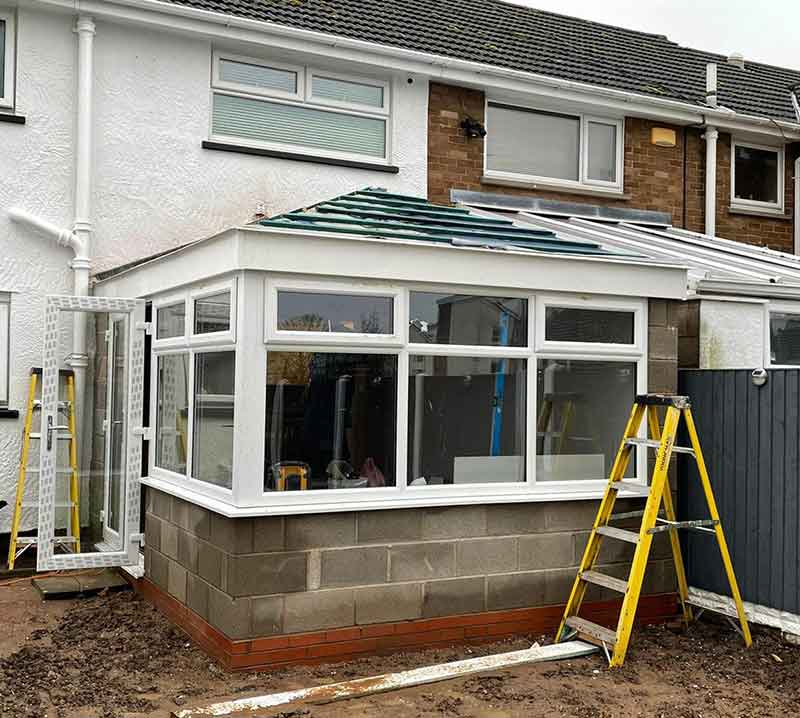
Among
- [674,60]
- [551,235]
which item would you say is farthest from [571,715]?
[674,60]

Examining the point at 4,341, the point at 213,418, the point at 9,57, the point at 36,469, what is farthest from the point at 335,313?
the point at 9,57

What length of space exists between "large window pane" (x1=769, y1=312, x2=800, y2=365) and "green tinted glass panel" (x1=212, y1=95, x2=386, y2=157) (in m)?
4.39

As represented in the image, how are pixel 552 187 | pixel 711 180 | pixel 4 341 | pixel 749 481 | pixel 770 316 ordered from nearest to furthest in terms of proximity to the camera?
pixel 749 481 → pixel 770 316 → pixel 4 341 → pixel 552 187 → pixel 711 180

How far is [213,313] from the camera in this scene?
6.48 metres

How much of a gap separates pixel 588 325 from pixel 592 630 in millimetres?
2099

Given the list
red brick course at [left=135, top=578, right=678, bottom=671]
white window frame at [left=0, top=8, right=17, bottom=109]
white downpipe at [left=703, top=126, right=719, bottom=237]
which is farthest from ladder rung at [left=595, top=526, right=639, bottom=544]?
white downpipe at [left=703, top=126, right=719, bottom=237]

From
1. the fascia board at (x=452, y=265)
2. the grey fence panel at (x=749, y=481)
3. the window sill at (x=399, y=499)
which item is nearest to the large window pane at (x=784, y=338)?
the grey fence panel at (x=749, y=481)

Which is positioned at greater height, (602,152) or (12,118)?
(602,152)

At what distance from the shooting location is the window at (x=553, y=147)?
11281 millimetres

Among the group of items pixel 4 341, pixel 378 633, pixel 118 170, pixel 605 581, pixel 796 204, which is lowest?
pixel 378 633

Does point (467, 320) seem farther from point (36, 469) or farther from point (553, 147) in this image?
point (553, 147)

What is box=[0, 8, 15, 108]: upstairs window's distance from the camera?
8930 mm

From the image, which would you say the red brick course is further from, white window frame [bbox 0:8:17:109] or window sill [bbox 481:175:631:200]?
window sill [bbox 481:175:631:200]

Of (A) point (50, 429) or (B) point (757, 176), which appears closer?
(A) point (50, 429)
